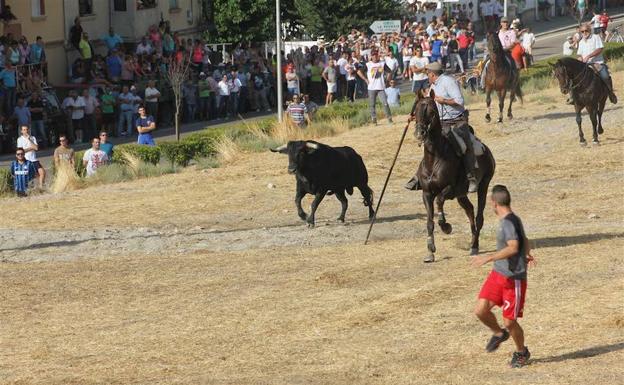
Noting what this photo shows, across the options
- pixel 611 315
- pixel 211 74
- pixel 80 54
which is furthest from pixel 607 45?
pixel 611 315

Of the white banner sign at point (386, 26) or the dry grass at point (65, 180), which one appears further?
the white banner sign at point (386, 26)

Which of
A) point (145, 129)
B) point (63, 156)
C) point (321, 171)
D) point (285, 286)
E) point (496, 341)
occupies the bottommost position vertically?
point (285, 286)

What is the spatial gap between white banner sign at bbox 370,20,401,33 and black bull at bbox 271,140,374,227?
1118 inches

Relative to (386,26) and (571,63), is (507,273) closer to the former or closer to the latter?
(571,63)

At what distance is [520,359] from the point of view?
523 inches

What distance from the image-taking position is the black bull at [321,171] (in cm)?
2288

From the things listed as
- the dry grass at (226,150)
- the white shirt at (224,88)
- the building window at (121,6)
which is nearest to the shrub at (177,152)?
the dry grass at (226,150)

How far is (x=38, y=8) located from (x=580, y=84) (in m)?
19.9

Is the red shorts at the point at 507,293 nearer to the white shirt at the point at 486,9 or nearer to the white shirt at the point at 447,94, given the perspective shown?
the white shirt at the point at 447,94

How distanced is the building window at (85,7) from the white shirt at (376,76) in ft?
48.0

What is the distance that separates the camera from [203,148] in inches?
1294

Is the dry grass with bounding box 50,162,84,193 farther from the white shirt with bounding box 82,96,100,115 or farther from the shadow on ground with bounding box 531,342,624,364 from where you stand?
the shadow on ground with bounding box 531,342,624,364

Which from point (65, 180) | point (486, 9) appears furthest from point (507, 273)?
point (486, 9)

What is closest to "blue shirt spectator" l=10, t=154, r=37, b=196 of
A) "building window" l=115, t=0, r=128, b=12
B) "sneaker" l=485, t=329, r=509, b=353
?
"sneaker" l=485, t=329, r=509, b=353
